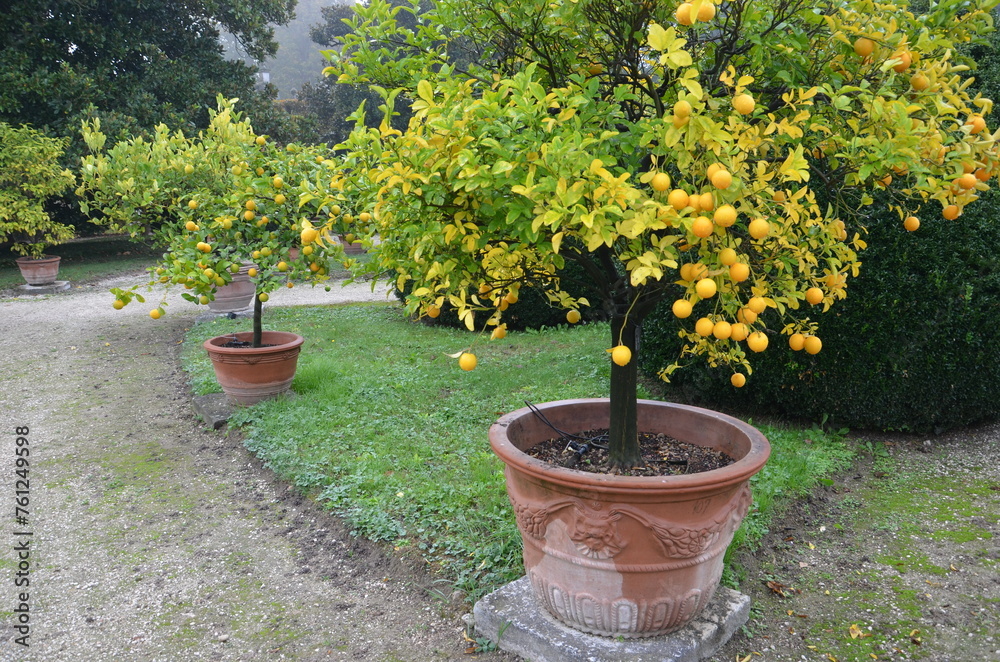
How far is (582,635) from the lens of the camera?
90.7 inches

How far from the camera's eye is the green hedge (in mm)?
3932

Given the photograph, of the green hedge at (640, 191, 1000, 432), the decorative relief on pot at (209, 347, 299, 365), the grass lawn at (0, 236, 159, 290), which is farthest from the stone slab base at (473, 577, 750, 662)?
the grass lawn at (0, 236, 159, 290)

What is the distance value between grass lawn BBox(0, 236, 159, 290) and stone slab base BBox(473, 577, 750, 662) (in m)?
14.0

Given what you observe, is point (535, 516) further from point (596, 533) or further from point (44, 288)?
point (44, 288)

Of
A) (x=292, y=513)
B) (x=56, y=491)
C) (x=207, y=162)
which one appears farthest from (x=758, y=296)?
(x=207, y=162)

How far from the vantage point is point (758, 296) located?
6.28 ft

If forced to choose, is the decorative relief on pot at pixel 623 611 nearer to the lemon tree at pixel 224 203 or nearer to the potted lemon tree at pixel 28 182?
the lemon tree at pixel 224 203

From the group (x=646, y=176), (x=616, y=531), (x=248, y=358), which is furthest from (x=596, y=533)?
(x=248, y=358)

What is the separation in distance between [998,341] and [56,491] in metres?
5.62

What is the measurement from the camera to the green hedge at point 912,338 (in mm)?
3932

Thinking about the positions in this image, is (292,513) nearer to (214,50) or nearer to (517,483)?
(517,483)

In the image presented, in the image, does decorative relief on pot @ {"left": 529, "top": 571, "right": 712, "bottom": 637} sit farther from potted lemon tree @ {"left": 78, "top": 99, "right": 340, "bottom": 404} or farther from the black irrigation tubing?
potted lemon tree @ {"left": 78, "top": 99, "right": 340, "bottom": 404}

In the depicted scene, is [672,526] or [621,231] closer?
[621,231]

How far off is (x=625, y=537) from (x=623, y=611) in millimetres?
292
